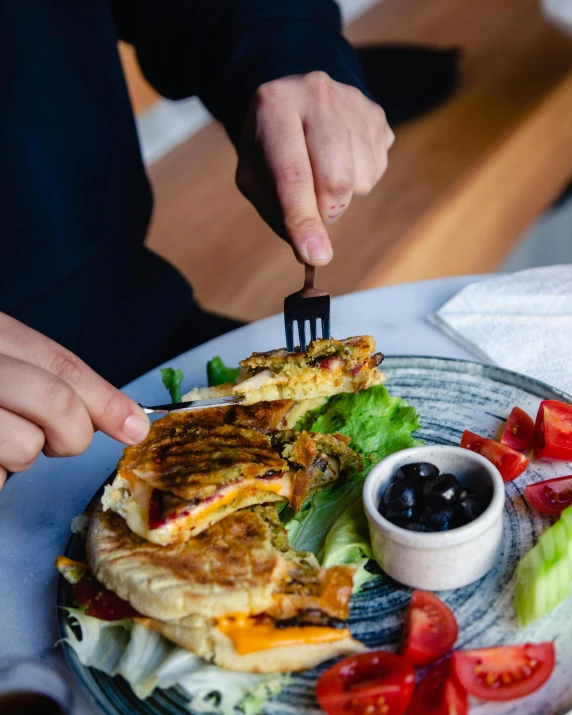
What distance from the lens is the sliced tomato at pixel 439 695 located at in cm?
139

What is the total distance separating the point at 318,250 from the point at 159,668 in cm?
118

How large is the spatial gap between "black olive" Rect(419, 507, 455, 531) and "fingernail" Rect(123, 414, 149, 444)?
0.67 m

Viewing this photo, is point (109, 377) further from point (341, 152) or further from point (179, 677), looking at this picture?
point (179, 677)

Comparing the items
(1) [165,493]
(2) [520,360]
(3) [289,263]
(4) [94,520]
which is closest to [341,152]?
(2) [520,360]

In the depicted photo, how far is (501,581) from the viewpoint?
172cm

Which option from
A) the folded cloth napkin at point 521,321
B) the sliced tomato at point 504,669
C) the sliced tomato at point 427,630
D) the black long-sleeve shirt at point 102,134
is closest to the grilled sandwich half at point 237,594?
the sliced tomato at point 427,630

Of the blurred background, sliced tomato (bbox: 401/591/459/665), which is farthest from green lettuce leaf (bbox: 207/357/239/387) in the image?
the blurred background

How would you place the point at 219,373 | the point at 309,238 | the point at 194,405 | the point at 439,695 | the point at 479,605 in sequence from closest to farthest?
the point at 439,695
the point at 479,605
the point at 194,405
the point at 309,238
the point at 219,373

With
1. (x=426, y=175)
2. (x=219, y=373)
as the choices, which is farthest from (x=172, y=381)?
(x=426, y=175)

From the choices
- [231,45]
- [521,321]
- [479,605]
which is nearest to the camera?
[479,605]

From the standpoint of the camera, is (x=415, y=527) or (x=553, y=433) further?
(x=553, y=433)

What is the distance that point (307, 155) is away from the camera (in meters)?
2.25

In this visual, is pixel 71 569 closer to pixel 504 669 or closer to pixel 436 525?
pixel 436 525

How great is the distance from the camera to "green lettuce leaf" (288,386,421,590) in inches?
72.9
